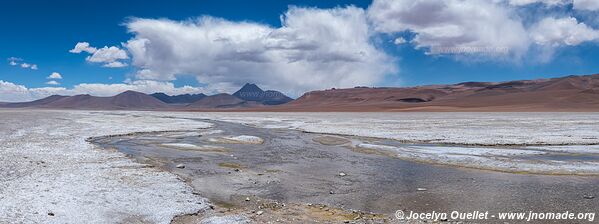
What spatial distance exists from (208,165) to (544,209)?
11392mm

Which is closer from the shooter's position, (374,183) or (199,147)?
(374,183)

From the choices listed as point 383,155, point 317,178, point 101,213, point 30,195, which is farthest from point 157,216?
point 383,155

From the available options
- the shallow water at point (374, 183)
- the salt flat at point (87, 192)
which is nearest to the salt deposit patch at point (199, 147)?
the shallow water at point (374, 183)

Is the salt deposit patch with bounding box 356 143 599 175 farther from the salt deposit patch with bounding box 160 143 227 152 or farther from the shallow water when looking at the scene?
the salt deposit patch with bounding box 160 143 227 152

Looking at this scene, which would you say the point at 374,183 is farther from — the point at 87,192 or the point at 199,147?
the point at 199,147

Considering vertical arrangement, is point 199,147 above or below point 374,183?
above

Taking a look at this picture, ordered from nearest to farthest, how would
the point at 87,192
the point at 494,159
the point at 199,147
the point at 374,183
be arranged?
the point at 87,192, the point at 374,183, the point at 494,159, the point at 199,147

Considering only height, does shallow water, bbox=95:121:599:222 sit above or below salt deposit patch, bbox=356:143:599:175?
below

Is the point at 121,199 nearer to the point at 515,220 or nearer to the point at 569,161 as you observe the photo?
the point at 515,220

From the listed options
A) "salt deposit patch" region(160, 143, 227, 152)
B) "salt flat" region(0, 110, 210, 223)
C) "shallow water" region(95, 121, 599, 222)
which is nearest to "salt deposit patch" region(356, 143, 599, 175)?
"shallow water" region(95, 121, 599, 222)

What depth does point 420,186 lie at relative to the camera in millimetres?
13172

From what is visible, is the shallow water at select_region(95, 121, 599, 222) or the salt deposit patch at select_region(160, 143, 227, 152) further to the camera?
the salt deposit patch at select_region(160, 143, 227, 152)

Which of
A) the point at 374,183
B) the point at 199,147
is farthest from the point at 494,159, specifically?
the point at 199,147

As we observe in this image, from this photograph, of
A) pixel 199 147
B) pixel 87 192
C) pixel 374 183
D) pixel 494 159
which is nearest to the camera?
pixel 87 192
